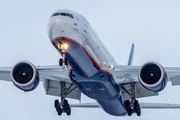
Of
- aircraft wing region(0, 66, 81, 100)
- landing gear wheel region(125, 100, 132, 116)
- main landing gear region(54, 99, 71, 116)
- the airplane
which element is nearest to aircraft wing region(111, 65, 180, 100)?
the airplane

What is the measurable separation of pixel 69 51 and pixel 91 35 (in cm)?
189

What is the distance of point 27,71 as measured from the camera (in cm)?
2322

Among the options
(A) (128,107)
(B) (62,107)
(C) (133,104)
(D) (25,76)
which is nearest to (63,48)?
(D) (25,76)

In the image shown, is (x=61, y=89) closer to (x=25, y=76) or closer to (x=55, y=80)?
(x=55, y=80)

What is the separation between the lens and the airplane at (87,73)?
68.2 feet

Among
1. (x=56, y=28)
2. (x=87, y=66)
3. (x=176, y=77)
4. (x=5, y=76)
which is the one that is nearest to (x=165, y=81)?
(x=176, y=77)

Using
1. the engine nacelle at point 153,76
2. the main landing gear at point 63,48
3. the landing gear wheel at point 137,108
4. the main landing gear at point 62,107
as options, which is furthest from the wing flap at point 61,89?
the engine nacelle at point 153,76

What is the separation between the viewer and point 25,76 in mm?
23203

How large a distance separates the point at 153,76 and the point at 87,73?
3.98 m

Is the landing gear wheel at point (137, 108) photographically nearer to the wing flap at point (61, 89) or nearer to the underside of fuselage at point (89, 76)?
the underside of fuselage at point (89, 76)

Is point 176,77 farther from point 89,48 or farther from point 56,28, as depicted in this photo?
point 56,28

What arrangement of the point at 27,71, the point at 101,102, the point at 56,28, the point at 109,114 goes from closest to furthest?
the point at 56,28 < the point at 27,71 < the point at 101,102 < the point at 109,114

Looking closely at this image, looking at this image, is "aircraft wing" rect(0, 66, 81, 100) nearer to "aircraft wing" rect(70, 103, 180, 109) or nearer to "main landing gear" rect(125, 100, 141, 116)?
"aircraft wing" rect(70, 103, 180, 109)

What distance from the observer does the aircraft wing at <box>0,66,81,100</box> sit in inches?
971
